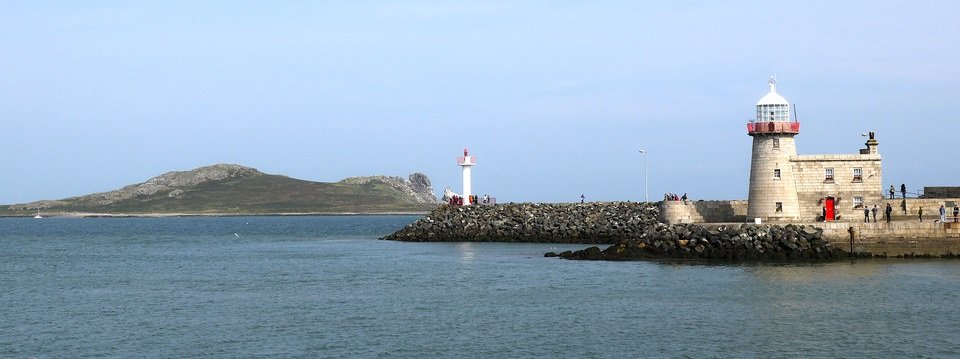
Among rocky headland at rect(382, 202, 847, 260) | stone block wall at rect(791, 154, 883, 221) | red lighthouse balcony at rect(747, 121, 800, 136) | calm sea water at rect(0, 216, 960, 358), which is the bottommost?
calm sea water at rect(0, 216, 960, 358)

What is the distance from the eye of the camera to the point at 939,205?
4750 cm

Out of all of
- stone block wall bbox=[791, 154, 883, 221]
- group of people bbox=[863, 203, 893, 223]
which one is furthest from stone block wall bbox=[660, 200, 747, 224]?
group of people bbox=[863, 203, 893, 223]

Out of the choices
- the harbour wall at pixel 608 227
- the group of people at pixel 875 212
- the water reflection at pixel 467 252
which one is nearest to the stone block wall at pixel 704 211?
the harbour wall at pixel 608 227

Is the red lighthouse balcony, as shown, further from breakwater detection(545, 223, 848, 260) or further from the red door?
breakwater detection(545, 223, 848, 260)

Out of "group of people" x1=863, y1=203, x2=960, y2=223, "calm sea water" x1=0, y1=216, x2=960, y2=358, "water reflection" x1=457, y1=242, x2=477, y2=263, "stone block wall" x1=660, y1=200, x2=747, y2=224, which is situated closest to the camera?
"calm sea water" x1=0, y1=216, x2=960, y2=358

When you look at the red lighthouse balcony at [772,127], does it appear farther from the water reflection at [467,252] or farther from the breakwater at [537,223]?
the breakwater at [537,223]

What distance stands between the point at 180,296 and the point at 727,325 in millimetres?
17807

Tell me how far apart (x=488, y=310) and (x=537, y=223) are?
34.3m

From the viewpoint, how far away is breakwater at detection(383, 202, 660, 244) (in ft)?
212

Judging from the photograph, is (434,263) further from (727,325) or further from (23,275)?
(727,325)

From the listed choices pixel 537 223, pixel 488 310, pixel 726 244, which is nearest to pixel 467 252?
pixel 537 223

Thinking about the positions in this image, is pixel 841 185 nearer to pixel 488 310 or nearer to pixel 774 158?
pixel 774 158

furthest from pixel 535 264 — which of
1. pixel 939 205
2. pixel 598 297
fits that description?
pixel 939 205

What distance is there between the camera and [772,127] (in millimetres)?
47125
